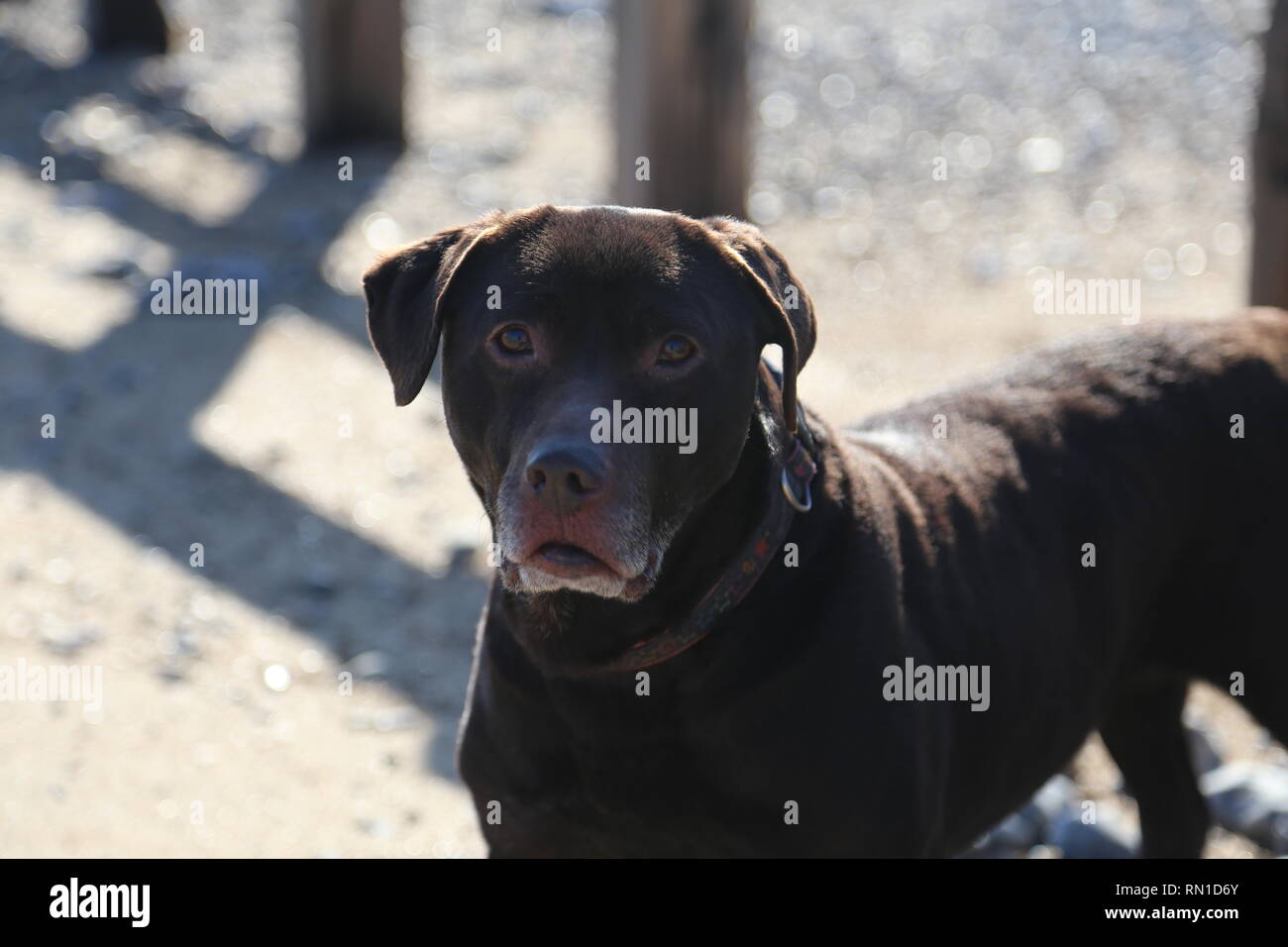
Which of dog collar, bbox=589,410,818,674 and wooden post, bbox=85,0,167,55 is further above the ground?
wooden post, bbox=85,0,167,55

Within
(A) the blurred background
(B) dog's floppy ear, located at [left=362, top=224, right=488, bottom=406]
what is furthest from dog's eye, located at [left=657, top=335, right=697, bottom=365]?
(A) the blurred background

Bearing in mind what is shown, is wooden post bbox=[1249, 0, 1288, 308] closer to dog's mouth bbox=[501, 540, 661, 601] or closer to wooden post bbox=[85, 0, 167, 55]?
dog's mouth bbox=[501, 540, 661, 601]

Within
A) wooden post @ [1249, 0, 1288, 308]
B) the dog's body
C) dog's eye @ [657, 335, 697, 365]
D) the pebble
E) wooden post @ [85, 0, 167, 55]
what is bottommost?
the pebble

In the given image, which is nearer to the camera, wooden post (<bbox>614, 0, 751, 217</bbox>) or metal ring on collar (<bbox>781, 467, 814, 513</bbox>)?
metal ring on collar (<bbox>781, 467, 814, 513</bbox>)

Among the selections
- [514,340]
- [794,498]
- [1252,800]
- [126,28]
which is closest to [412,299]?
[514,340]

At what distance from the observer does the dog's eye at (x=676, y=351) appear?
9.58 ft

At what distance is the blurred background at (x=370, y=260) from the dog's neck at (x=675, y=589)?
1307 mm

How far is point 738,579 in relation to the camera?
9.81ft

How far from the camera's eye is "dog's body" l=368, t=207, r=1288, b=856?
2938 mm

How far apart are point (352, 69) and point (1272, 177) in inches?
208

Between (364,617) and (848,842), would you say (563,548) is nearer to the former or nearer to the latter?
(848,842)

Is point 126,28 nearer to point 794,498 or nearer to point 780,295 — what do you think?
point 780,295

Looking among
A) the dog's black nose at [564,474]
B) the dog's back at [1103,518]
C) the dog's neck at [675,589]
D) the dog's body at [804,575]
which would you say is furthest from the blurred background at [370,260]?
the dog's black nose at [564,474]

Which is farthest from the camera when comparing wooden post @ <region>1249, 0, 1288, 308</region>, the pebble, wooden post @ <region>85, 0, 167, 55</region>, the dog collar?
wooden post @ <region>85, 0, 167, 55</region>
